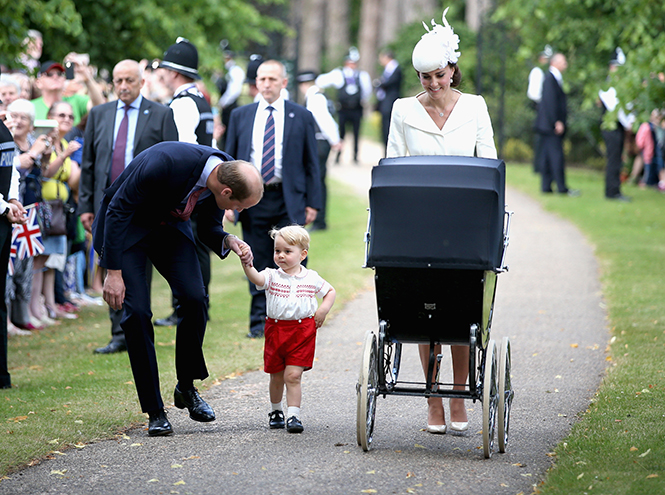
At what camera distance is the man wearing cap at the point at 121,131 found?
7961 mm

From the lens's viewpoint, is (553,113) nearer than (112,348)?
No

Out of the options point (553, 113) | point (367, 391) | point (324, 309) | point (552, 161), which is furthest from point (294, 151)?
point (552, 161)

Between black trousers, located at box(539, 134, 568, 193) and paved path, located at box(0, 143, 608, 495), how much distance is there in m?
10.3

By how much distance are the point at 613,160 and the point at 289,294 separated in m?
14.2

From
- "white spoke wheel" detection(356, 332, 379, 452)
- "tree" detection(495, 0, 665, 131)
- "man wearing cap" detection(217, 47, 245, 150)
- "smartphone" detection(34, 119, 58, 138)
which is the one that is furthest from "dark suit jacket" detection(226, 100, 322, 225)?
"man wearing cap" detection(217, 47, 245, 150)

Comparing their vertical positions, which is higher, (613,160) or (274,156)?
(274,156)

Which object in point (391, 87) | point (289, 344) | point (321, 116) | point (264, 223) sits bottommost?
point (289, 344)

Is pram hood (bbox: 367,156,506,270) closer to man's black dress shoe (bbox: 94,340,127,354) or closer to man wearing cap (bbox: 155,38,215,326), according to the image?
man wearing cap (bbox: 155,38,215,326)

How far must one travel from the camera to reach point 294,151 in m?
8.65

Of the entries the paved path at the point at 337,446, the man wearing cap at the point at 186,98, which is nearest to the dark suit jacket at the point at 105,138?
the man wearing cap at the point at 186,98

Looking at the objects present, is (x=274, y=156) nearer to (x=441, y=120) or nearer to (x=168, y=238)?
(x=168, y=238)

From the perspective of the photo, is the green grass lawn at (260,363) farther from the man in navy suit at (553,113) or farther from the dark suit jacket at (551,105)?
the dark suit jacket at (551,105)

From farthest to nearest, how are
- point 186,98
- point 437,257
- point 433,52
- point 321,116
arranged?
point 321,116, point 186,98, point 433,52, point 437,257

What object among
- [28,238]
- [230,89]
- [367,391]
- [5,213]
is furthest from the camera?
[230,89]
